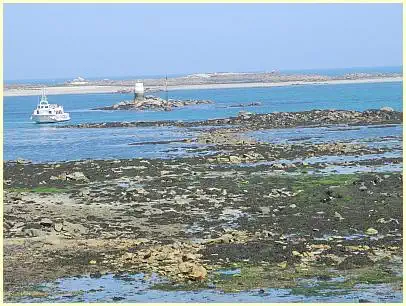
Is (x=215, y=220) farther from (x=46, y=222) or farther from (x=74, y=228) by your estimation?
(x=46, y=222)

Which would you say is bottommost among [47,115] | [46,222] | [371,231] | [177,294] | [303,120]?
[177,294]

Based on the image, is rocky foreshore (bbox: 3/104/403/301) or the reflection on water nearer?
the reflection on water

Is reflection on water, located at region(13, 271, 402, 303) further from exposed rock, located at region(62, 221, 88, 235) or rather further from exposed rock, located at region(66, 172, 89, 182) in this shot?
exposed rock, located at region(66, 172, 89, 182)

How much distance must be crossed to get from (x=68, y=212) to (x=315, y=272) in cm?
1008

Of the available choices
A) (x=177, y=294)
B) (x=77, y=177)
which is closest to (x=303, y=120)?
(x=77, y=177)

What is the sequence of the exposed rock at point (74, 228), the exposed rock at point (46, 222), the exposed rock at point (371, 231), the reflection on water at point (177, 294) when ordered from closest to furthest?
the reflection on water at point (177, 294), the exposed rock at point (371, 231), the exposed rock at point (74, 228), the exposed rock at point (46, 222)

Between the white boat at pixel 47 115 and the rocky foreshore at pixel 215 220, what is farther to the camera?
the white boat at pixel 47 115

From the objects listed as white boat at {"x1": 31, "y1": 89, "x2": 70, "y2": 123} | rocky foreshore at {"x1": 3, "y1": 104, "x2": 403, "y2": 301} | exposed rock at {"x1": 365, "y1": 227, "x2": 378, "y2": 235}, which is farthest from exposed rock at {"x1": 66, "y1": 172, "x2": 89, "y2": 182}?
white boat at {"x1": 31, "y1": 89, "x2": 70, "y2": 123}

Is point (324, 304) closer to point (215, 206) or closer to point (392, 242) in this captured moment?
point (392, 242)

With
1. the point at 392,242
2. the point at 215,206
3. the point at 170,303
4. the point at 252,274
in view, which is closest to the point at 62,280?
the point at 170,303

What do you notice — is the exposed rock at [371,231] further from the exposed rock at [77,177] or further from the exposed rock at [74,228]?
the exposed rock at [77,177]

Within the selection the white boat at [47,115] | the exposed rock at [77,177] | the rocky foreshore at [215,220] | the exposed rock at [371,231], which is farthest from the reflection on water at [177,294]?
the white boat at [47,115]

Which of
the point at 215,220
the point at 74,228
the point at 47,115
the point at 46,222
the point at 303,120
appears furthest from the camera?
the point at 47,115

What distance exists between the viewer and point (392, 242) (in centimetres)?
1692
